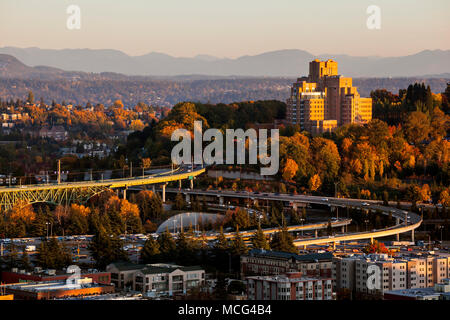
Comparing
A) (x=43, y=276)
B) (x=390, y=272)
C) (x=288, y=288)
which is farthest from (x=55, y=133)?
(x=288, y=288)

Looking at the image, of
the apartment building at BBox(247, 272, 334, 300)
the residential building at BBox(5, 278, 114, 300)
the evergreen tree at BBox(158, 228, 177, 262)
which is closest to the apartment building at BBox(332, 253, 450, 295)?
the apartment building at BBox(247, 272, 334, 300)

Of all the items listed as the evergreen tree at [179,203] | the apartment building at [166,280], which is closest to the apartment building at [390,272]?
the apartment building at [166,280]

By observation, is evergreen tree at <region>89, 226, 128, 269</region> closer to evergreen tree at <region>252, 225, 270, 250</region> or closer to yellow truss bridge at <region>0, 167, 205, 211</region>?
evergreen tree at <region>252, 225, 270, 250</region>

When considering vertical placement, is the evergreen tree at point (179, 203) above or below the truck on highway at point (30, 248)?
below

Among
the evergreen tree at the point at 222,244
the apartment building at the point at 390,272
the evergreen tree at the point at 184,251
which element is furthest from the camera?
the evergreen tree at the point at 222,244

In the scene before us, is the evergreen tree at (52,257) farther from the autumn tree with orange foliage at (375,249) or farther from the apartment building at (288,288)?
the autumn tree with orange foliage at (375,249)

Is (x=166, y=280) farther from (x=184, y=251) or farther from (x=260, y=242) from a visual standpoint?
(x=260, y=242)
